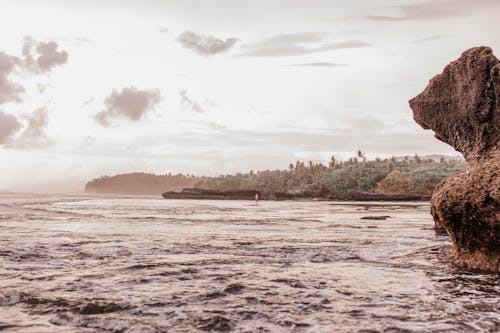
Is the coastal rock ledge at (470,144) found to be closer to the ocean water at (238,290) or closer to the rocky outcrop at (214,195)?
the ocean water at (238,290)

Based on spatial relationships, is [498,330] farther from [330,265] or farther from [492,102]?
[492,102]

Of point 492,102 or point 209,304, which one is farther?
point 492,102

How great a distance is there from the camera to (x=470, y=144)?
12.3 m

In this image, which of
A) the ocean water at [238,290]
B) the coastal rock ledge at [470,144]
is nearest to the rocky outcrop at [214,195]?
the coastal rock ledge at [470,144]

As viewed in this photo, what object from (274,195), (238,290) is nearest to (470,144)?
(238,290)

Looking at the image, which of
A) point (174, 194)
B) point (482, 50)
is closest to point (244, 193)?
point (174, 194)

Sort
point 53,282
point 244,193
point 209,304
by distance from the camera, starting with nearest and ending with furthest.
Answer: point 209,304 → point 53,282 → point 244,193

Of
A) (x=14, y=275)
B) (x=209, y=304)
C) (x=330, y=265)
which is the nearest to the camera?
(x=209, y=304)

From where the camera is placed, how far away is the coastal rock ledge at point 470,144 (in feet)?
29.2

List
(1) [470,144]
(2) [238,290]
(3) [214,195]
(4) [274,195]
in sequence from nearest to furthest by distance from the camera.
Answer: (2) [238,290]
(1) [470,144]
(3) [214,195]
(4) [274,195]

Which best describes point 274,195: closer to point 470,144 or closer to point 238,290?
point 470,144

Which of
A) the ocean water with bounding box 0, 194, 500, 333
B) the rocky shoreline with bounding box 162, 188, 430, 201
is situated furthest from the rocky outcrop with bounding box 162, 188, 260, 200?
the ocean water with bounding box 0, 194, 500, 333

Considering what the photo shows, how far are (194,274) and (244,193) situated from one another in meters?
147

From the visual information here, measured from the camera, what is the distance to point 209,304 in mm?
6227
